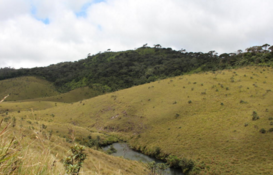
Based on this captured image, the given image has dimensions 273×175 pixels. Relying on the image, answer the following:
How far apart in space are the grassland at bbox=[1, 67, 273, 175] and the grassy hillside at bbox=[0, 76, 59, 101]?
5421 centimetres

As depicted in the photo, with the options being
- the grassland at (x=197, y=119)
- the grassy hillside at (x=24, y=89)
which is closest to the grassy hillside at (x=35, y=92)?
the grassy hillside at (x=24, y=89)

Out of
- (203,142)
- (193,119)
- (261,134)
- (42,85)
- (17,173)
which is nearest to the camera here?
(17,173)

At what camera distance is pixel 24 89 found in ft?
310

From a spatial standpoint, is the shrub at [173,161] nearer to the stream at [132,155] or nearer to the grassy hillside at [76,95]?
the stream at [132,155]

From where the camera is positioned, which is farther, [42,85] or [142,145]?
[42,85]

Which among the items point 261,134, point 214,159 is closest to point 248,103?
point 261,134

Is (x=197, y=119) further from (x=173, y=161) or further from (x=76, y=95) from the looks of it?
(x=76, y=95)

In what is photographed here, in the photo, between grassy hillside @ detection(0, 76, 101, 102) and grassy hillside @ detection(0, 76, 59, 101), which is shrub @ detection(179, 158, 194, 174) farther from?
grassy hillside @ detection(0, 76, 59, 101)

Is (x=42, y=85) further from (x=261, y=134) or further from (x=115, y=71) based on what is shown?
(x=261, y=134)

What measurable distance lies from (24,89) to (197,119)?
9742 centimetres

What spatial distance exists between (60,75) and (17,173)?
138 meters

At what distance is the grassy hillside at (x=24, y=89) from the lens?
295 feet

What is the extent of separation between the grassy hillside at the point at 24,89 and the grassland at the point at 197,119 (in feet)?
178

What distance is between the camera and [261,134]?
23203 millimetres
